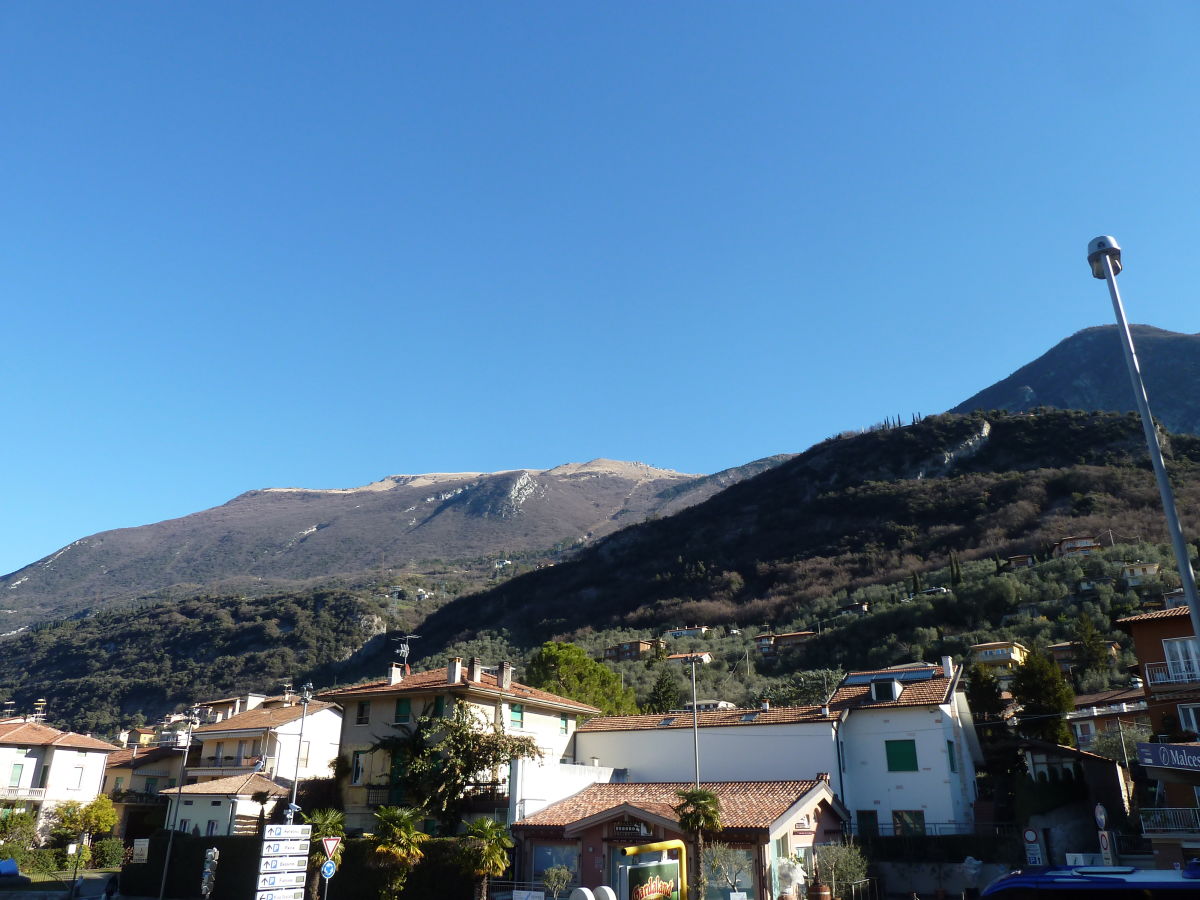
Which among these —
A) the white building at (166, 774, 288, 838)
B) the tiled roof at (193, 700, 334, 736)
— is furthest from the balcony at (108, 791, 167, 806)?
the white building at (166, 774, 288, 838)

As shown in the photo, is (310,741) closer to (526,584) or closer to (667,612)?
(667,612)

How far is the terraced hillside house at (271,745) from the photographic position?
48625 mm

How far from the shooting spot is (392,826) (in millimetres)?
29234

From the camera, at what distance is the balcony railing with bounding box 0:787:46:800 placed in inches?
1989

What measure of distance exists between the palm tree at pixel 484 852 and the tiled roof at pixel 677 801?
357cm

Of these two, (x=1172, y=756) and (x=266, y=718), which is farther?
(x=266, y=718)

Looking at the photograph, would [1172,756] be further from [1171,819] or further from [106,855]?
[106,855]

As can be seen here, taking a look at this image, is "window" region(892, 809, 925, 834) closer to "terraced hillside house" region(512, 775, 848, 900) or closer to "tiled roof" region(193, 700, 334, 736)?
"terraced hillside house" region(512, 775, 848, 900)

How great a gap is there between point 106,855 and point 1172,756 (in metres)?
52.8

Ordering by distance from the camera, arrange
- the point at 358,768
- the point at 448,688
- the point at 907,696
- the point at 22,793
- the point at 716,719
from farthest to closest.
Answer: the point at 22,793 → the point at 716,719 → the point at 358,768 → the point at 448,688 → the point at 907,696

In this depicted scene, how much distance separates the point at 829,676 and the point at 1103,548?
58.0 metres

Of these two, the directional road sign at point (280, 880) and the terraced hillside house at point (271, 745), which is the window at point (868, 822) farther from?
the terraced hillside house at point (271, 745)

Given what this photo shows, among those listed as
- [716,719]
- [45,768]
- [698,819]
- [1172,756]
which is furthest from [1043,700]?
[45,768]

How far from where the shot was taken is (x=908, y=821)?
1366 inches
